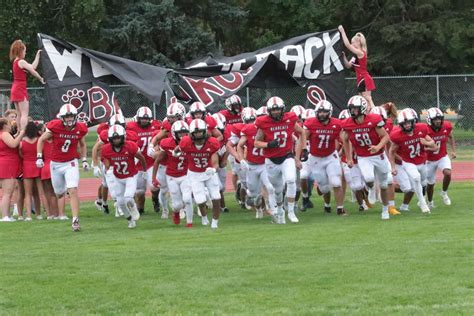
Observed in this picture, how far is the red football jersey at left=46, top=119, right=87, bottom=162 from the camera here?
1542 cm

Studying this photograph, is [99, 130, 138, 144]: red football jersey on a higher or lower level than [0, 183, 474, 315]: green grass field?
higher

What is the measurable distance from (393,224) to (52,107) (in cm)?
708

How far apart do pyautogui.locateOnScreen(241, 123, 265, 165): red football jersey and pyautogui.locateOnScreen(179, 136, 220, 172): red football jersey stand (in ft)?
3.43

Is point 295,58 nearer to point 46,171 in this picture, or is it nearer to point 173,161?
point 173,161

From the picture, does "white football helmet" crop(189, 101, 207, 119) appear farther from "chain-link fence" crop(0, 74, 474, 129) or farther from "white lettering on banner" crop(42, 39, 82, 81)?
"chain-link fence" crop(0, 74, 474, 129)

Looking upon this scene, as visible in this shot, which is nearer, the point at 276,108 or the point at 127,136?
the point at 276,108

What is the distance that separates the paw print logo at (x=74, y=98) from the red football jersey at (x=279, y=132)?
4295mm

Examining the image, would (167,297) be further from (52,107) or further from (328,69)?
(328,69)

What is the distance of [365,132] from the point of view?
15641 millimetres

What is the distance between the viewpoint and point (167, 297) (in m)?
8.95

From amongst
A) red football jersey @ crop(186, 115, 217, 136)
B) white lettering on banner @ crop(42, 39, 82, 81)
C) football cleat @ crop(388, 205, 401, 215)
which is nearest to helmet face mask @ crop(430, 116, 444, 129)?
football cleat @ crop(388, 205, 401, 215)

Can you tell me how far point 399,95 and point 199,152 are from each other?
16487mm

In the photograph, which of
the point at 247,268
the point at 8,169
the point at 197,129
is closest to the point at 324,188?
the point at 197,129

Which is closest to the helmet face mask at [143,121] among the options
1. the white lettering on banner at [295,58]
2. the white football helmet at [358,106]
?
the white lettering on banner at [295,58]
